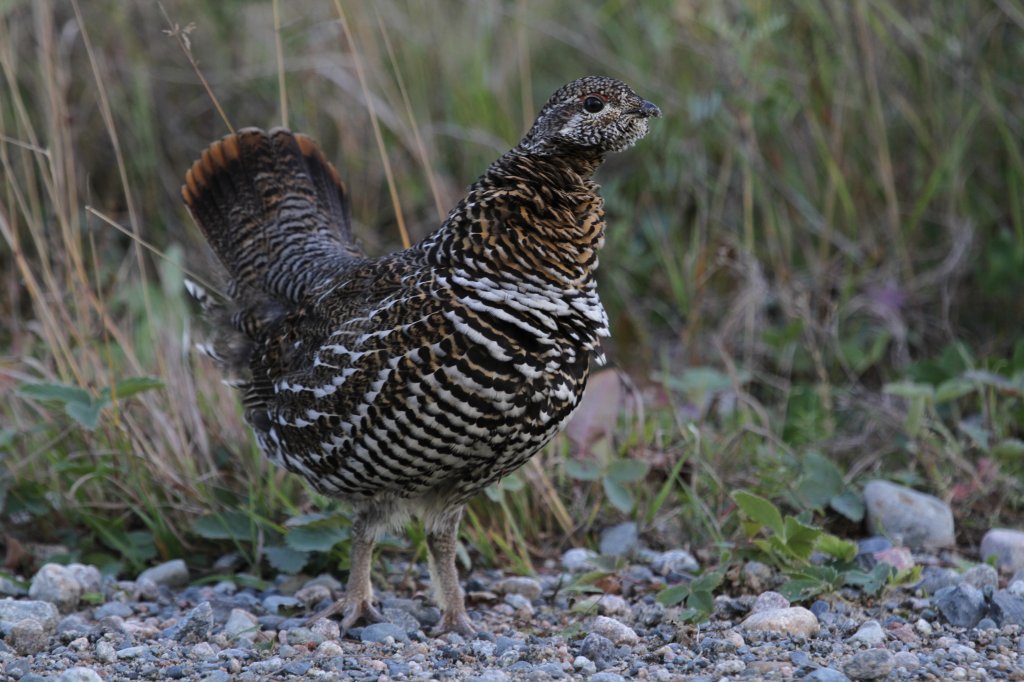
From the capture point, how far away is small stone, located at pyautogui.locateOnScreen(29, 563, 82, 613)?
12.5 feet

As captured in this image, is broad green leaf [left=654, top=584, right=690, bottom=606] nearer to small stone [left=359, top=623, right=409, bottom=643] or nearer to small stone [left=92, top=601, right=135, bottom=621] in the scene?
small stone [left=359, top=623, right=409, bottom=643]

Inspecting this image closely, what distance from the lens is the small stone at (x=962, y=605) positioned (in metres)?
3.42

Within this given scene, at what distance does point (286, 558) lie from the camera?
4.06 m

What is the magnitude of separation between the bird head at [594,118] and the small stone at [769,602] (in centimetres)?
134

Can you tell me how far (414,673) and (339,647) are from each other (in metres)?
0.33

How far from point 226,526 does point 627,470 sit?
1372mm

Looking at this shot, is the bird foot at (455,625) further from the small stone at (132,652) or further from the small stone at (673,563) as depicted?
the small stone at (132,652)

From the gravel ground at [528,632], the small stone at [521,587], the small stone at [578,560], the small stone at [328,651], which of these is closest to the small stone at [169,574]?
the gravel ground at [528,632]

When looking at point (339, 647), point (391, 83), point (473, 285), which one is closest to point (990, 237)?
point (391, 83)

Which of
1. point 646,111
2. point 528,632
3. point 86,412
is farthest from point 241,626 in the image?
point 646,111

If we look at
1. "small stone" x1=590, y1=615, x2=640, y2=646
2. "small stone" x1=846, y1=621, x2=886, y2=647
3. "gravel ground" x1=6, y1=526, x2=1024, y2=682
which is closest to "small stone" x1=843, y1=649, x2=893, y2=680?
"gravel ground" x1=6, y1=526, x2=1024, y2=682

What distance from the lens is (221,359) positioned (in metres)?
4.39

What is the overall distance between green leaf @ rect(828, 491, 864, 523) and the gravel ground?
4.7 inches

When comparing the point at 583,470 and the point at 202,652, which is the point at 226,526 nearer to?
the point at 202,652
